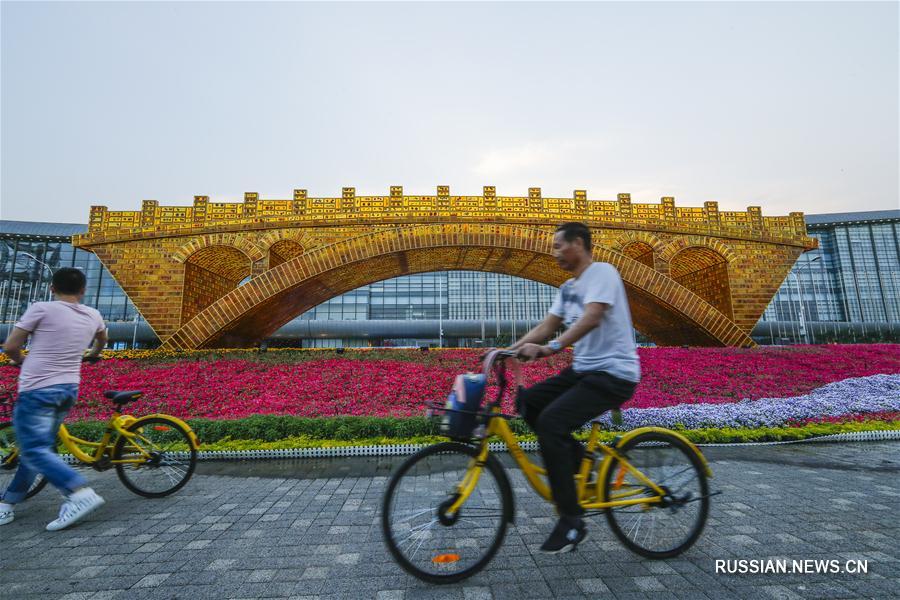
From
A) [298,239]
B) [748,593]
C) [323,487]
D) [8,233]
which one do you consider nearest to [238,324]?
[298,239]

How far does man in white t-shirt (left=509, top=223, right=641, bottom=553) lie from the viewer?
2537 mm

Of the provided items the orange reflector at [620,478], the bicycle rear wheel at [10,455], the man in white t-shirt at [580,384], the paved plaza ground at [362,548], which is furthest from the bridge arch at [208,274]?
the orange reflector at [620,478]

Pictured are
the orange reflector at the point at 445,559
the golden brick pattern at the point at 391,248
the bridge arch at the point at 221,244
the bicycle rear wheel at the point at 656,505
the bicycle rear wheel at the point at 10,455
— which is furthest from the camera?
the bridge arch at the point at 221,244

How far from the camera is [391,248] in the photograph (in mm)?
14383

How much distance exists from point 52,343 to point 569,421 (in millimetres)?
3876

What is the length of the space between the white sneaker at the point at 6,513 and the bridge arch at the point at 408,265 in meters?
10.4

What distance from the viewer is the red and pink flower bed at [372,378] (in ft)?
26.2

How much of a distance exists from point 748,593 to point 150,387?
10.3 meters

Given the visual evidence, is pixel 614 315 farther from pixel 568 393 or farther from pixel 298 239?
pixel 298 239

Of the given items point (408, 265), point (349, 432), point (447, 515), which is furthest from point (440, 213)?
point (447, 515)

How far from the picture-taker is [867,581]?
2363mm

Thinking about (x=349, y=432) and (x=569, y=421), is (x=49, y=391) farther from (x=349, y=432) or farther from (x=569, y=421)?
(x=569, y=421)

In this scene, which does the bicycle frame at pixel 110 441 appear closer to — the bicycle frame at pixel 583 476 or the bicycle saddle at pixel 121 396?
the bicycle saddle at pixel 121 396

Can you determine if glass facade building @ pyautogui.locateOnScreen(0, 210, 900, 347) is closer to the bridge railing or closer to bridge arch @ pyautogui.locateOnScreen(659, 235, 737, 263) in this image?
the bridge railing
